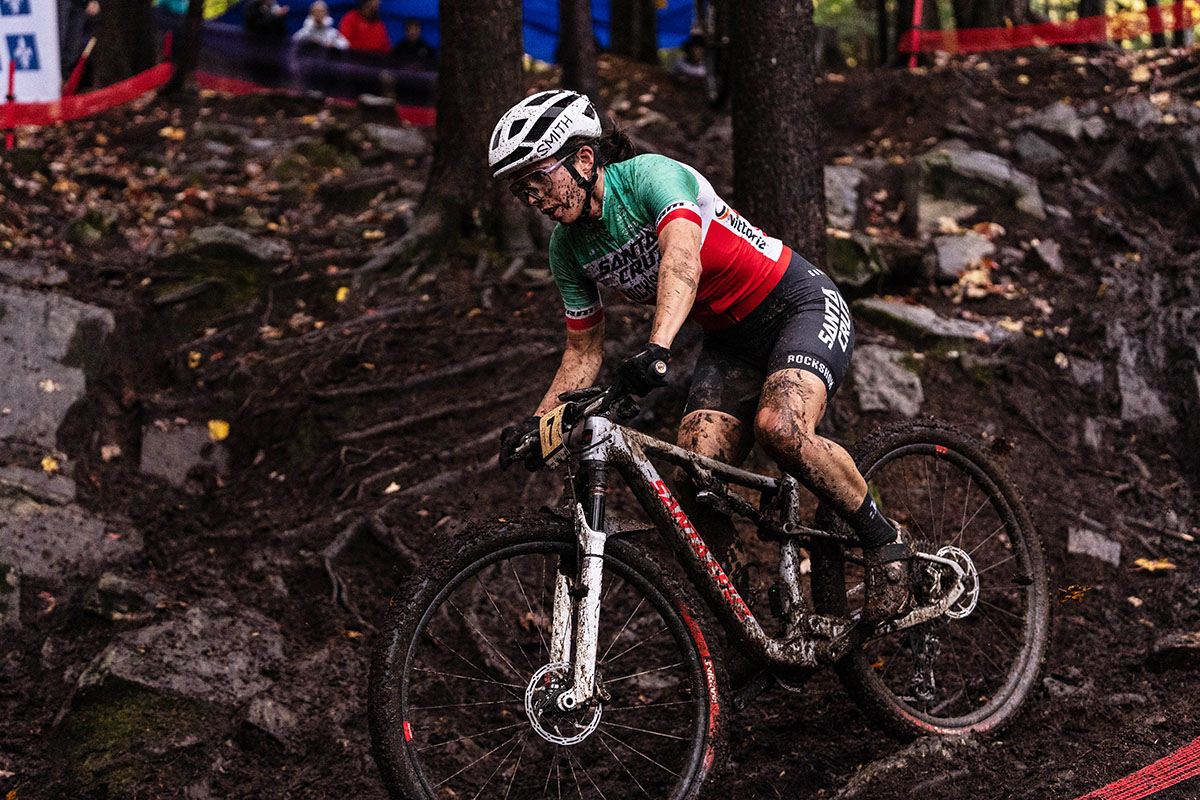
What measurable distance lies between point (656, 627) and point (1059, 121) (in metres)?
7.70

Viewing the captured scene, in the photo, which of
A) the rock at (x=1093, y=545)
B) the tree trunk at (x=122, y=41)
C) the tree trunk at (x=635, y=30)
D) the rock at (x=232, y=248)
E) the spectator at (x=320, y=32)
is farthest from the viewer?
the tree trunk at (x=635, y=30)

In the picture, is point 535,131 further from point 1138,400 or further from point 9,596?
point 1138,400

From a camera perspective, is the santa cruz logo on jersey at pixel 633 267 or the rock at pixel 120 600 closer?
the santa cruz logo on jersey at pixel 633 267

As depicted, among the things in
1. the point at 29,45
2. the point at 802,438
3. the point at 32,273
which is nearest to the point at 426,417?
the point at 802,438

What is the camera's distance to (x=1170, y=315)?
7.40 metres

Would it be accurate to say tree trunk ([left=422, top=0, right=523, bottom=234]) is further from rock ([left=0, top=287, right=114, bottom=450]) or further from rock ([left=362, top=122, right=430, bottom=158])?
rock ([left=362, top=122, right=430, bottom=158])

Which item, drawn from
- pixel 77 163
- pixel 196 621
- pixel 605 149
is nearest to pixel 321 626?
pixel 196 621

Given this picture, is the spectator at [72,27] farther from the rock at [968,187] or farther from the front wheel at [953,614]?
the front wheel at [953,614]

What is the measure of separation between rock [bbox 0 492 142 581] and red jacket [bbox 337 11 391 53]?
11255 mm

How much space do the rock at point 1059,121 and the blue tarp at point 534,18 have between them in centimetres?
833

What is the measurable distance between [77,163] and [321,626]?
8080mm

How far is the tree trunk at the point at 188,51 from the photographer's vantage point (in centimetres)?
A: 1381

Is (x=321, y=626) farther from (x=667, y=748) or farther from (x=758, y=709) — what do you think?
(x=758, y=709)

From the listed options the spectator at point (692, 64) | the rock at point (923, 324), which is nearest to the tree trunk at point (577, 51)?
the spectator at point (692, 64)
